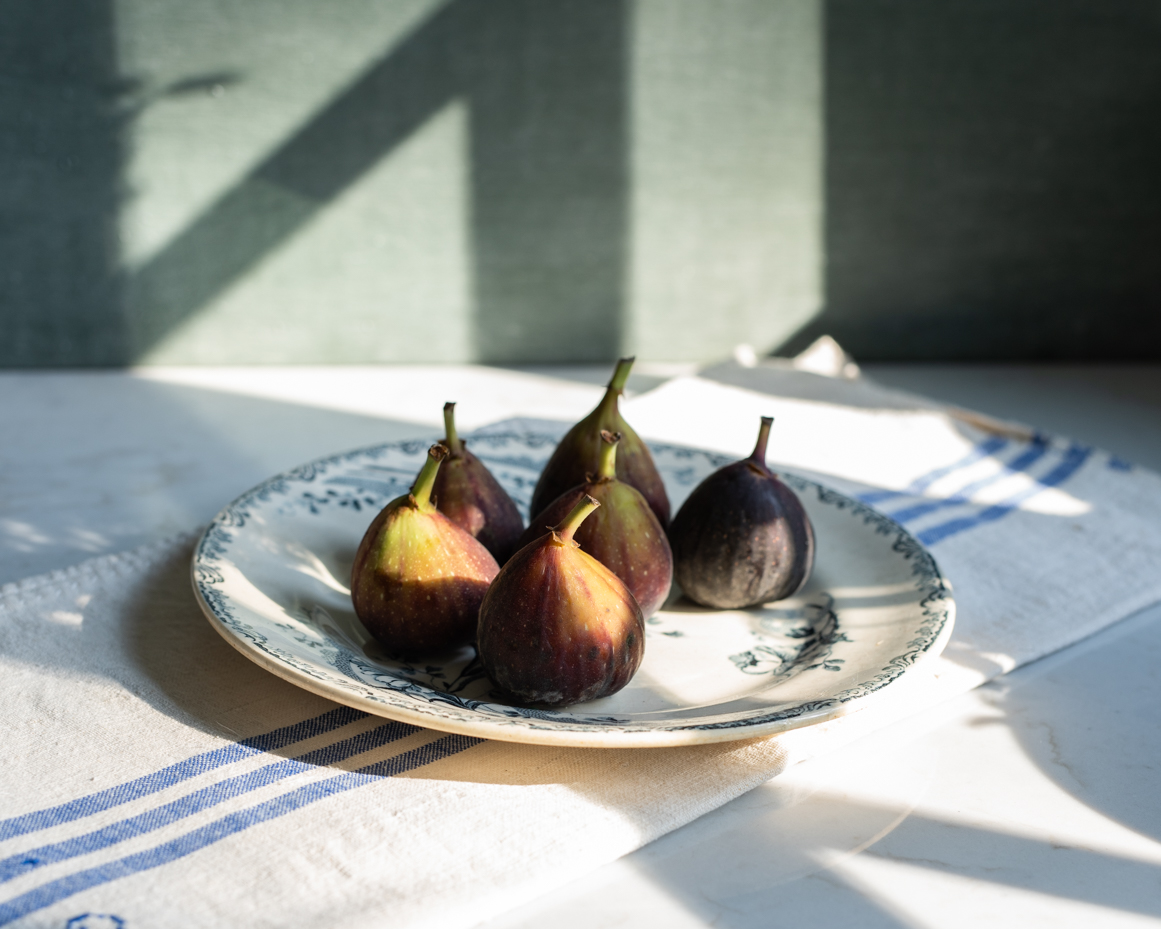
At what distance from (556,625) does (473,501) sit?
0.53 ft

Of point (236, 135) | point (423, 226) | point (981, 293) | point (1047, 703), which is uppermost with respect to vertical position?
point (236, 135)

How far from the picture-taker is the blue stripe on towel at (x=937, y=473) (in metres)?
1.06

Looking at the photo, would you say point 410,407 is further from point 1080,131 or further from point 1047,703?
point 1080,131

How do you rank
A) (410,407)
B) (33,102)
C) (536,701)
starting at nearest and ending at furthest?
(536,701)
(410,407)
(33,102)

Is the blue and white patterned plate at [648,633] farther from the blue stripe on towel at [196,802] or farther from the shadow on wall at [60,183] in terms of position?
the shadow on wall at [60,183]

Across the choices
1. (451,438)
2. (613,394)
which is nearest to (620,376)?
(613,394)

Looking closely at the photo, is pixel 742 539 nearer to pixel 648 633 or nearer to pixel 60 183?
pixel 648 633

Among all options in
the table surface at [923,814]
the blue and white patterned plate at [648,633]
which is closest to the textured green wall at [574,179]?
the table surface at [923,814]

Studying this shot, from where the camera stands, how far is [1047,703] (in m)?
0.71

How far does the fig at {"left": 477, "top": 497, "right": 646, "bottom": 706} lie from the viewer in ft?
1.85

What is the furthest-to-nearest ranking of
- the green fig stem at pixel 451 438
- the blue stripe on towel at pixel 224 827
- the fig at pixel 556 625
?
the green fig stem at pixel 451 438 → the fig at pixel 556 625 → the blue stripe on towel at pixel 224 827

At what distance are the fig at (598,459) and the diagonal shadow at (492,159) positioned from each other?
1.28 metres

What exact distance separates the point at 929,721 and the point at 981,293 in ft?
5.14

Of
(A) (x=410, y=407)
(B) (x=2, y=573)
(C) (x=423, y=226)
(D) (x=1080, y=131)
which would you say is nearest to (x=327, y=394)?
(A) (x=410, y=407)
